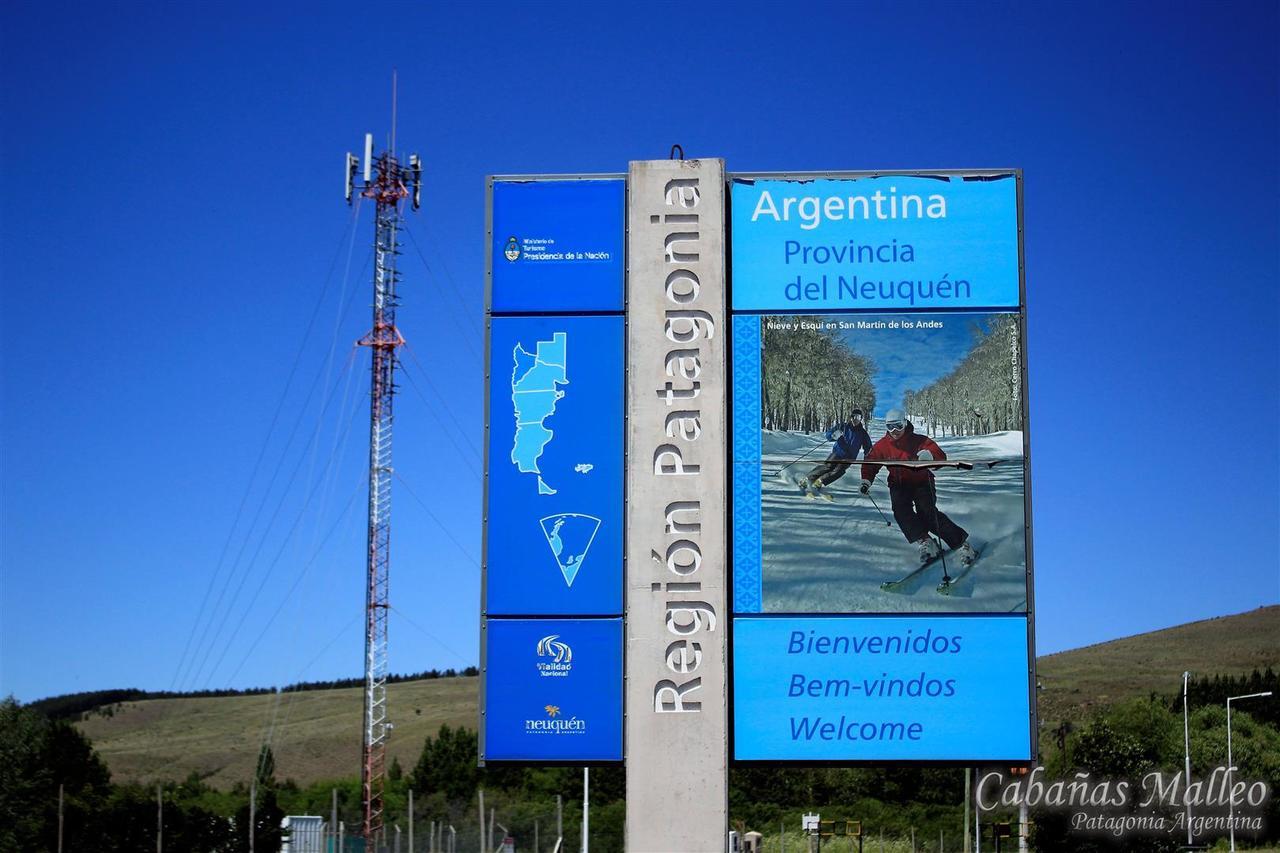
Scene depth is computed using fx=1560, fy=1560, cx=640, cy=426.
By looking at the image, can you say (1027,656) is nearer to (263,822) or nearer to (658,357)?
(658,357)

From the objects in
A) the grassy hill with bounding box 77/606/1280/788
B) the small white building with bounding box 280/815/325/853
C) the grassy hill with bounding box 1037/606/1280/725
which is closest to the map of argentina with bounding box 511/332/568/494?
the small white building with bounding box 280/815/325/853

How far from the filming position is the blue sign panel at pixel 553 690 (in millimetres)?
18859

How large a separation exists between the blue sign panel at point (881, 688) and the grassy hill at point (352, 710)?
77744mm

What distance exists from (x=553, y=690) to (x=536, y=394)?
12.0 ft

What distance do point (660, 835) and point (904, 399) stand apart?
611 cm

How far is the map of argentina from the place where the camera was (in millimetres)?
19406

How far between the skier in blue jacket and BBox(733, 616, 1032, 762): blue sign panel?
1648 mm

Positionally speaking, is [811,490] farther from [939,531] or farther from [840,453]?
[939,531]

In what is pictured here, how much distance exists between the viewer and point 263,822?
49.1m

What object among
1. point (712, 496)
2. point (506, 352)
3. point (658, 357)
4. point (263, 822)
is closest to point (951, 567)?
point (712, 496)

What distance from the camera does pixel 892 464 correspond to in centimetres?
1931

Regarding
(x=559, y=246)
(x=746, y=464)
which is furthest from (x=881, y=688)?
(x=559, y=246)
